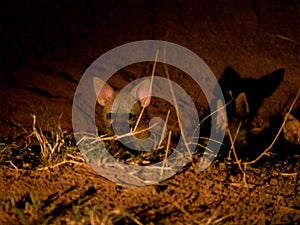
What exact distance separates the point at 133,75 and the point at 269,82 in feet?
2.41

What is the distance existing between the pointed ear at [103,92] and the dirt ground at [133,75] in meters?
0.22

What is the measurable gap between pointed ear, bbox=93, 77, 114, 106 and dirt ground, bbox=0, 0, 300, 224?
0.22m

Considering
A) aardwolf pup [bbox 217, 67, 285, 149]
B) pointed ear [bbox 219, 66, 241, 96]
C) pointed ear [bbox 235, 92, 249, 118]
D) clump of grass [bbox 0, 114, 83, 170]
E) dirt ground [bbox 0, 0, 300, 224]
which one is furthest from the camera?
pointed ear [bbox 219, 66, 241, 96]

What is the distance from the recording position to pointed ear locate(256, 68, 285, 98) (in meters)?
2.17

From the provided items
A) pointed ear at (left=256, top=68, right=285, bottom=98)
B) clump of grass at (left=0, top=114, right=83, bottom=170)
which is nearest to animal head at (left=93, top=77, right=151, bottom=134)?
clump of grass at (left=0, top=114, right=83, bottom=170)

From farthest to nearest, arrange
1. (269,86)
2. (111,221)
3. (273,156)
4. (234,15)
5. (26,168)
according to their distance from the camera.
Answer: (234,15), (269,86), (273,156), (26,168), (111,221)

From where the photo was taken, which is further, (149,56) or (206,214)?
(149,56)

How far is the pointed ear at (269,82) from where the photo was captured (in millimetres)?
2172

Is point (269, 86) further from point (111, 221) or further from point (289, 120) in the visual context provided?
point (111, 221)

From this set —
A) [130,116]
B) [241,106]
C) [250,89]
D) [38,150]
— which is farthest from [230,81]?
[38,150]

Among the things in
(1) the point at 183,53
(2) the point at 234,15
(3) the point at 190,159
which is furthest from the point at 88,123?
(2) the point at 234,15

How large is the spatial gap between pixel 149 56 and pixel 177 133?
21.1 inches

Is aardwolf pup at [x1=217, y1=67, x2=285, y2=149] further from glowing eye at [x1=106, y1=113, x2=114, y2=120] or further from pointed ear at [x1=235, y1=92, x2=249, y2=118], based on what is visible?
glowing eye at [x1=106, y1=113, x2=114, y2=120]

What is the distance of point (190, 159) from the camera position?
1.78 meters
